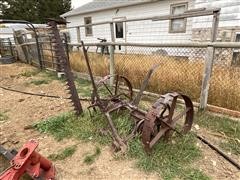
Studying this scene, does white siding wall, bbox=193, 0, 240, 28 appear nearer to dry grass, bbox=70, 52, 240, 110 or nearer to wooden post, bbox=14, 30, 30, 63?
dry grass, bbox=70, 52, 240, 110

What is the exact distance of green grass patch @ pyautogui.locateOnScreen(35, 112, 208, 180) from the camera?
245 cm

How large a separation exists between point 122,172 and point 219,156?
123 cm

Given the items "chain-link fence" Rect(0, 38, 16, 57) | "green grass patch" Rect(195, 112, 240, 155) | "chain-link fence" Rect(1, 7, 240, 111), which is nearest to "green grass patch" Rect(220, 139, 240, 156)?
"green grass patch" Rect(195, 112, 240, 155)

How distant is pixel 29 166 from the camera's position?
2162mm

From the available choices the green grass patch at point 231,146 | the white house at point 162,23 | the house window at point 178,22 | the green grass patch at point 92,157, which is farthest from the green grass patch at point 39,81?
the house window at point 178,22

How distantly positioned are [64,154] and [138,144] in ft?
3.21

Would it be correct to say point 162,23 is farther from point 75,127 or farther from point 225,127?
point 75,127

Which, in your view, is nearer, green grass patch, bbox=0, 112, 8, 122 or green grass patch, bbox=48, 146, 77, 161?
green grass patch, bbox=48, 146, 77, 161

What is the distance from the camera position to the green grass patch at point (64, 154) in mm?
2755

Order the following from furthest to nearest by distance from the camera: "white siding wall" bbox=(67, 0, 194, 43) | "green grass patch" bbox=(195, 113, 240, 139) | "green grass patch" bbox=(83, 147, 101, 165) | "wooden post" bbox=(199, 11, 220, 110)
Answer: "white siding wall" bbox=(67, 0, 194, 43), "wooden post" bbox=(199, 11, 220, 110), "green grass patch" bbox=(195, 113, 240, 139), "green grass patch" bbox=(83, 147, 101, 165)

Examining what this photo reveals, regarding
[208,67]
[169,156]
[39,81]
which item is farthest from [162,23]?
[169,156]

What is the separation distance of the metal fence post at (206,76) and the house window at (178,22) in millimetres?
5881

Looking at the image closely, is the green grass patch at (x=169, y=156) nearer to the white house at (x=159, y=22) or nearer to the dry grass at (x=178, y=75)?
the dry grass at (x=178, y=75)

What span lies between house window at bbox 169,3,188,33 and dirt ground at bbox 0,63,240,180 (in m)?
6.39
